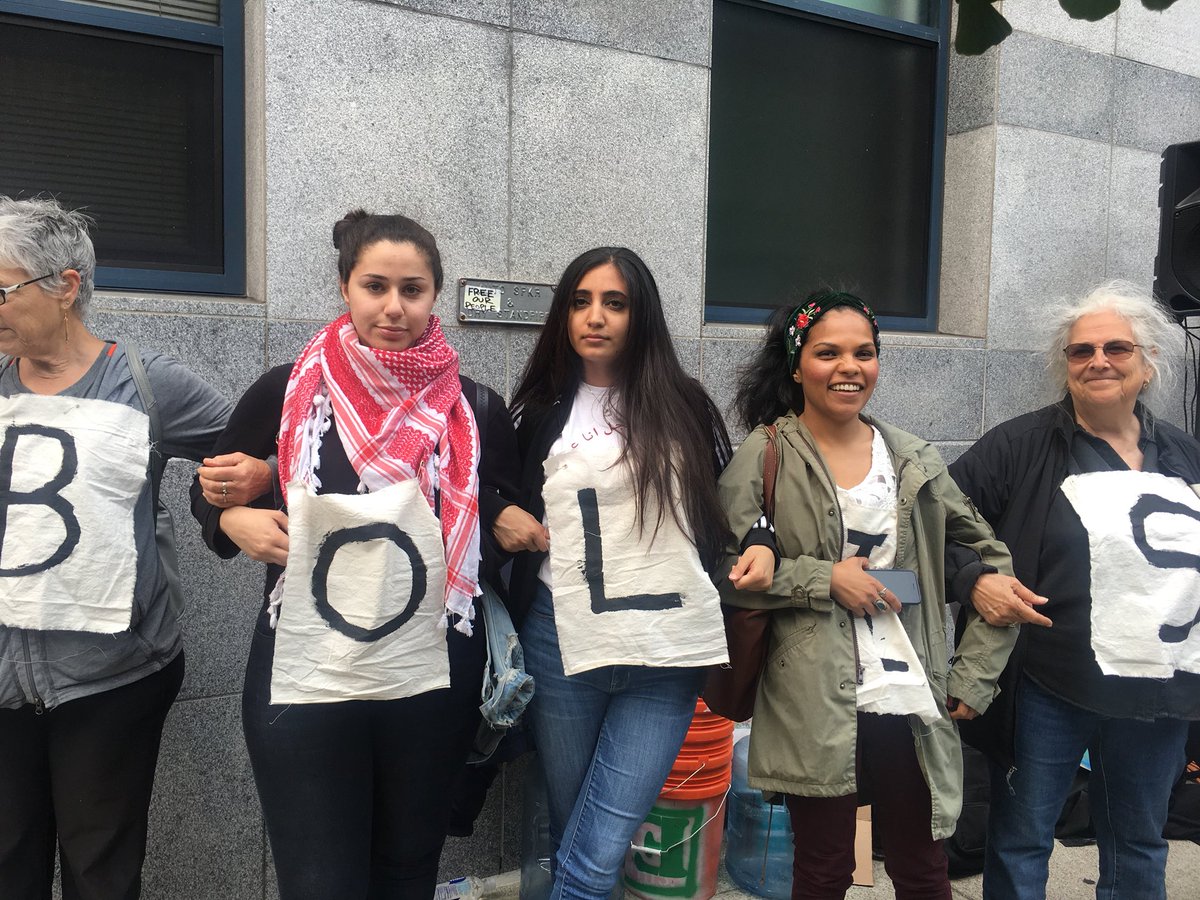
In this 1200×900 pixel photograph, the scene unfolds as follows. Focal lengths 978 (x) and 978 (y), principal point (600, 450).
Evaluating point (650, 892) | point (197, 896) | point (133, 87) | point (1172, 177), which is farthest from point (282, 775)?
point (1172, 177)

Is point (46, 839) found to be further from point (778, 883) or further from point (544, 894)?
point (778, 883)

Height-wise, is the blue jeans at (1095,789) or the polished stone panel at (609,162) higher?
the polished stone panel at (609,162)

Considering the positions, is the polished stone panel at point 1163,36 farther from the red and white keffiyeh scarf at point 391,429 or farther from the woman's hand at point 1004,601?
the red and white keffiyeh scarf at point 391,429

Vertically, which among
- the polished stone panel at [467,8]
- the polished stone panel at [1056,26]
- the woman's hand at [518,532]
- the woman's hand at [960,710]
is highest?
the polished stone panel at [1056,26]

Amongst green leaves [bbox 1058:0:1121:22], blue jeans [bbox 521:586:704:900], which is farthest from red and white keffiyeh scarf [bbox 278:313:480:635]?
green leaves [bbox 1058:0:1121:22]

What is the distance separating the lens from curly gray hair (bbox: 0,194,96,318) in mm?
2156

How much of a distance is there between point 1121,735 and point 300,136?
3109mm

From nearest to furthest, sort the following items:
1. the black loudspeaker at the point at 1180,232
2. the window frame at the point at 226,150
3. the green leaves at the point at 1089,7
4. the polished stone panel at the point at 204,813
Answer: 1. the green leaves at the point at 1089,7
2. the polished stone panel at the point at 204,813
3. the window frame at the point at 226,150
4. the black loudspeaker at the point at 1180,232

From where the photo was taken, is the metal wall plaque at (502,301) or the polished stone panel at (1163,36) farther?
the polished stone panel at (1163,36)

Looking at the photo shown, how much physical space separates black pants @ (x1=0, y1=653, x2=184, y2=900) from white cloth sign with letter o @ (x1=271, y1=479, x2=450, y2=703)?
1.68ft

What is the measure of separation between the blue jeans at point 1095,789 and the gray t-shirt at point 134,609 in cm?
230

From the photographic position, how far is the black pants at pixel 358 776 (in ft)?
6.86

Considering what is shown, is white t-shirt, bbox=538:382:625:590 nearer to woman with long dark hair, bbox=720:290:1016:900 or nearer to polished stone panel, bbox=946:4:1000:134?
woman with long dark hair, bbox=720:290:1016:900

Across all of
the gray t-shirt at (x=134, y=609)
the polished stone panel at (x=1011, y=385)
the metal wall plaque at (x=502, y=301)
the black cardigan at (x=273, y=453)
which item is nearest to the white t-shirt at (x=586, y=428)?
the black cardigan at (x=273, y=453)
